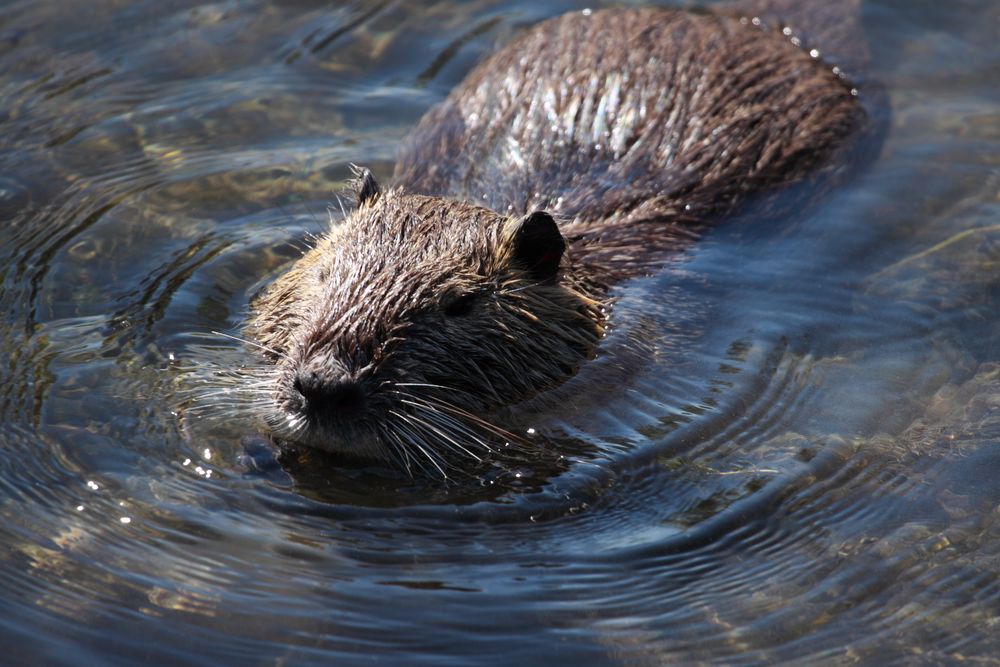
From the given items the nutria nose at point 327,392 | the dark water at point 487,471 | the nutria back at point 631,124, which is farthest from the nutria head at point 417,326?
the nutria back at point 631,124

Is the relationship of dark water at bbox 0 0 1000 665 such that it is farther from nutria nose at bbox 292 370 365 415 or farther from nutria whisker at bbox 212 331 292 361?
nutria nose at bbox 292 370 365 415

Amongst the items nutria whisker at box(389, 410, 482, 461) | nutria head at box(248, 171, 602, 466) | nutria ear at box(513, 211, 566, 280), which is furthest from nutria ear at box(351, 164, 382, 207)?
nutria whisker at box(389, 410, 482, 461)

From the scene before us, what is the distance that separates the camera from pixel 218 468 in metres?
4.83

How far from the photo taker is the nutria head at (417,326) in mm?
4664

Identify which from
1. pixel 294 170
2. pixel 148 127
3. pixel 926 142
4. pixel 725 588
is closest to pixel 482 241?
pixel 725 588

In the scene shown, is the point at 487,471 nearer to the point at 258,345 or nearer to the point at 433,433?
the point at 433,433

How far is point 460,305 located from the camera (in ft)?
16.9

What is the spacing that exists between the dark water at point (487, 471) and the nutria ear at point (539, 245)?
484mm

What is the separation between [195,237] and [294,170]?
934 millimetres

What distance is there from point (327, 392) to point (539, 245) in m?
1.30

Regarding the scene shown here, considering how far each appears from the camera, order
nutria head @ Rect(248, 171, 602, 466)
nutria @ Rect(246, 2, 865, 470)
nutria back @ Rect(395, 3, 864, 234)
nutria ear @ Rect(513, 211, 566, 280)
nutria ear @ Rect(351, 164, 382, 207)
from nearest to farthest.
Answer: nutria head @ Rect(248, 171, 602, 466), nutria @ Rect(246, 2, 865, 470), nutria ear @ Rect(513, 211, 566, 280), nutria ear @ Rect(351, 164, 382, 207), nutria back @ Rect(395, 3, 864, 234)

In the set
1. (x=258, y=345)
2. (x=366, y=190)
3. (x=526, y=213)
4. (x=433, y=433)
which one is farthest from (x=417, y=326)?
(x=526, y=213)

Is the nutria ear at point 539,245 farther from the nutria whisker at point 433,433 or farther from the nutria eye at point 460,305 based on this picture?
the nutria whisker at point 433,433

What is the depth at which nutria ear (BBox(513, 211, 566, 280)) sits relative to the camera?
530 cm
